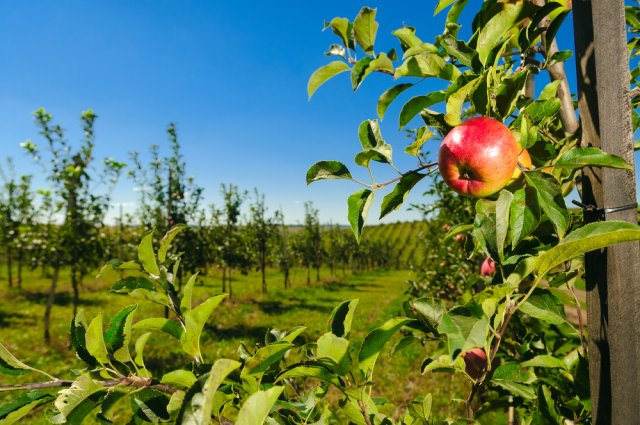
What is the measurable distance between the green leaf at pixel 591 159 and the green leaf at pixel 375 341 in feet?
1.56

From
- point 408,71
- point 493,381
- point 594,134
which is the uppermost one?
point 408,71

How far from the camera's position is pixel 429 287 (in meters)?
8.45

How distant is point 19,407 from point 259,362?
454 millimetres

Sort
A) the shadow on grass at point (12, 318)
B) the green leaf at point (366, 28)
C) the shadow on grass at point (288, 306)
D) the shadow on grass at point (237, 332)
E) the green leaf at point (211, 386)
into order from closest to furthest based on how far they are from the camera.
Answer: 1. the green leaf at point (211, 386)
2. the green leaf at point (366, 28)
3. the shadow on grass at point (237, 332)
4. the shadow on grass at point (12, 318)
5. the shadow on grass at point (288, 306)

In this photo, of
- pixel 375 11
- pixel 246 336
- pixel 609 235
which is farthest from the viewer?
pixel 246 336

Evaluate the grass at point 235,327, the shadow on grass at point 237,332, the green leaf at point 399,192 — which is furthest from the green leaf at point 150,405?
the shadow on grass at point 237,332

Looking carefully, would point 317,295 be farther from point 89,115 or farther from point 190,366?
point 190,366

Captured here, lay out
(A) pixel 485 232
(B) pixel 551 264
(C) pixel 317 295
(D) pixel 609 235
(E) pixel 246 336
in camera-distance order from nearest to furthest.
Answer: (D) pixel 609 235 → (B) pixel 551 264 → (A) pixel 485 232 → (E) pixel 246 336 → (C) pixel 317 295

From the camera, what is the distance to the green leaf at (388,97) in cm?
117

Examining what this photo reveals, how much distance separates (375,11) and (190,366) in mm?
1076

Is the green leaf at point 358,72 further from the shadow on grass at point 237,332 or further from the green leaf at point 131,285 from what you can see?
the shadow on grass at point 237,332

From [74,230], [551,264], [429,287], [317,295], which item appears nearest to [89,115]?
[74,230]

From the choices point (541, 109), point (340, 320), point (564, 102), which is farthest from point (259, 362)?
point (564, 102)

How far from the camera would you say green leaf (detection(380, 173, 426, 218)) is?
1012 mm
